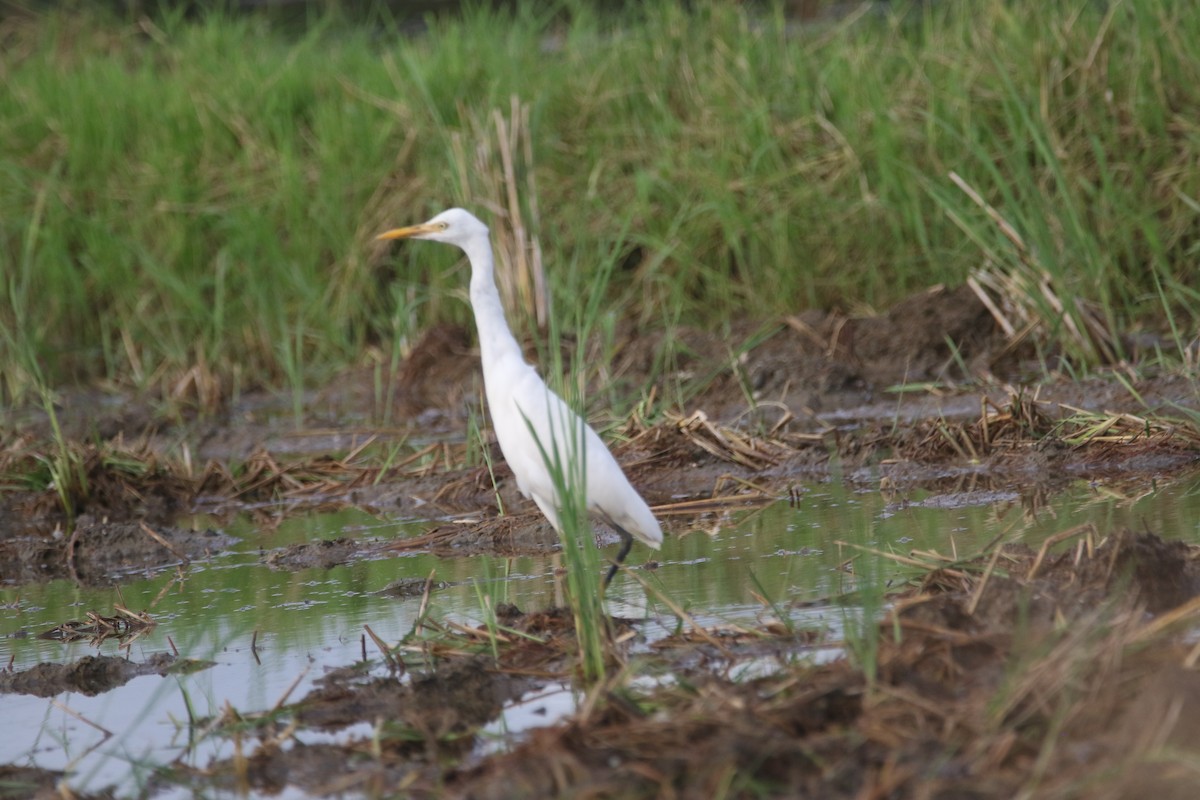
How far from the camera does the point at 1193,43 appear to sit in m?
7.20

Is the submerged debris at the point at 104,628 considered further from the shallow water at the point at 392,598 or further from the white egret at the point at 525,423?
the white egret at the point at 525,423

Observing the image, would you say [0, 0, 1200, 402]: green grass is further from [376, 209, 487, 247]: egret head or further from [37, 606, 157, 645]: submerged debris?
[376, 209, 487, 247]: egret head

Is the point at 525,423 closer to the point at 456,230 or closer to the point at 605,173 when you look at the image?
the point at 456,230

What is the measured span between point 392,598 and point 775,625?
1388 mm

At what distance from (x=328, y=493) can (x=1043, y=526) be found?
3.15 metres

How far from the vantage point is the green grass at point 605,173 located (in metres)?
7.15

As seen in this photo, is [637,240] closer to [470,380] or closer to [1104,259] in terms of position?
[470,380]

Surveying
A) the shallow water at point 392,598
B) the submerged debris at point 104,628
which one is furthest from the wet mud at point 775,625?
the submerged debris at point 104,628

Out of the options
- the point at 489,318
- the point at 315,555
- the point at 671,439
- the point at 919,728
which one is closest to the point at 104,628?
the point at 315,555

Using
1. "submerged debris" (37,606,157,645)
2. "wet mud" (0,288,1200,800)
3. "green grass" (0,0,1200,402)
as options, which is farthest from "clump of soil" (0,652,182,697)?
"green grass" (0,0,1200,402)

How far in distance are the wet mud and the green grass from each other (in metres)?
0.54

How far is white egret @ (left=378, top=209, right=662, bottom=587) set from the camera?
425cm

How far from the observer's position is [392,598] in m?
4.38

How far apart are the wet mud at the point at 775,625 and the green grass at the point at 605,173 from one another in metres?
0.54
